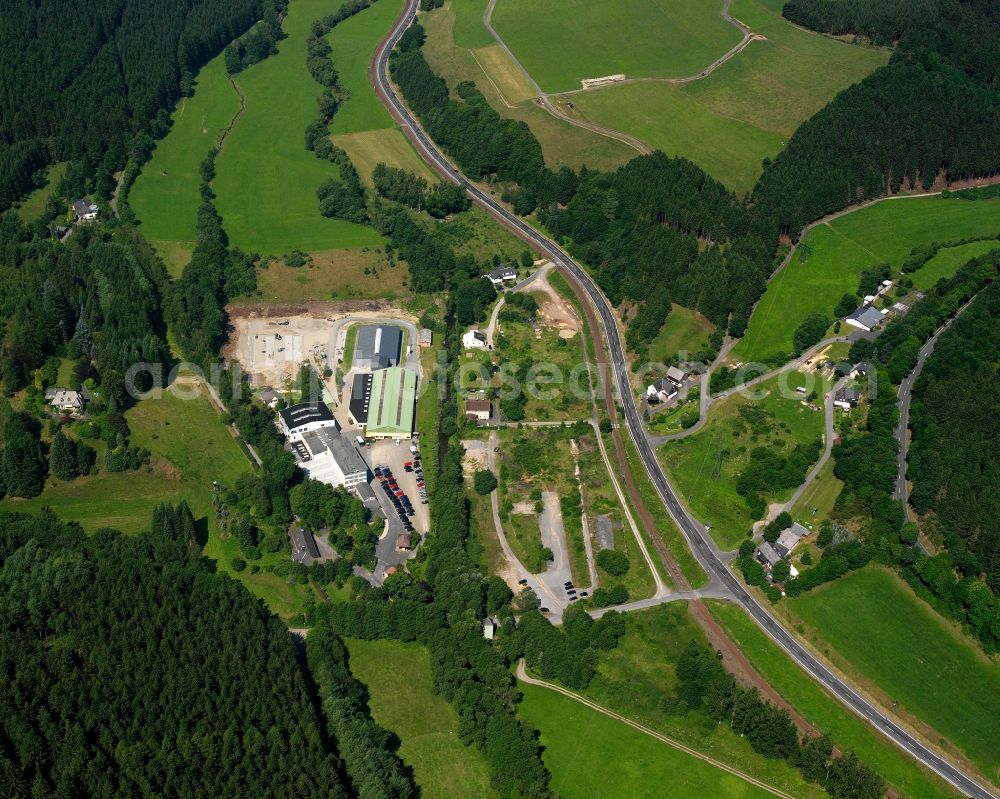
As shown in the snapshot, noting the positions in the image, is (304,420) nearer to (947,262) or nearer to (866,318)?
(866,318)

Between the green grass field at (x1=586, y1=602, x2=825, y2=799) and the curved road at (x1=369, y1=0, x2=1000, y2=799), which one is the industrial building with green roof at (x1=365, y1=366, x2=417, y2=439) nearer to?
the curved road at (x1=369, y1=0, x2=1000, y2=799)

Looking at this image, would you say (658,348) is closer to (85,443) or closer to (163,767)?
(85,443)

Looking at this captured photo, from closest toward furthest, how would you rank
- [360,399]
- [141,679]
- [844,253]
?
[141,679]
[360,399]
[844,253]

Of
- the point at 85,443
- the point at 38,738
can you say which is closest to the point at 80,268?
the point at 85,443

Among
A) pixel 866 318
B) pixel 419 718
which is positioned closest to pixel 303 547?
pixel 419 718

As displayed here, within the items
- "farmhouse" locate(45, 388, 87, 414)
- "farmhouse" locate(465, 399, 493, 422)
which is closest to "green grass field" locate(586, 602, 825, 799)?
"farmhouse" locate(465, 399, 493, 422)
